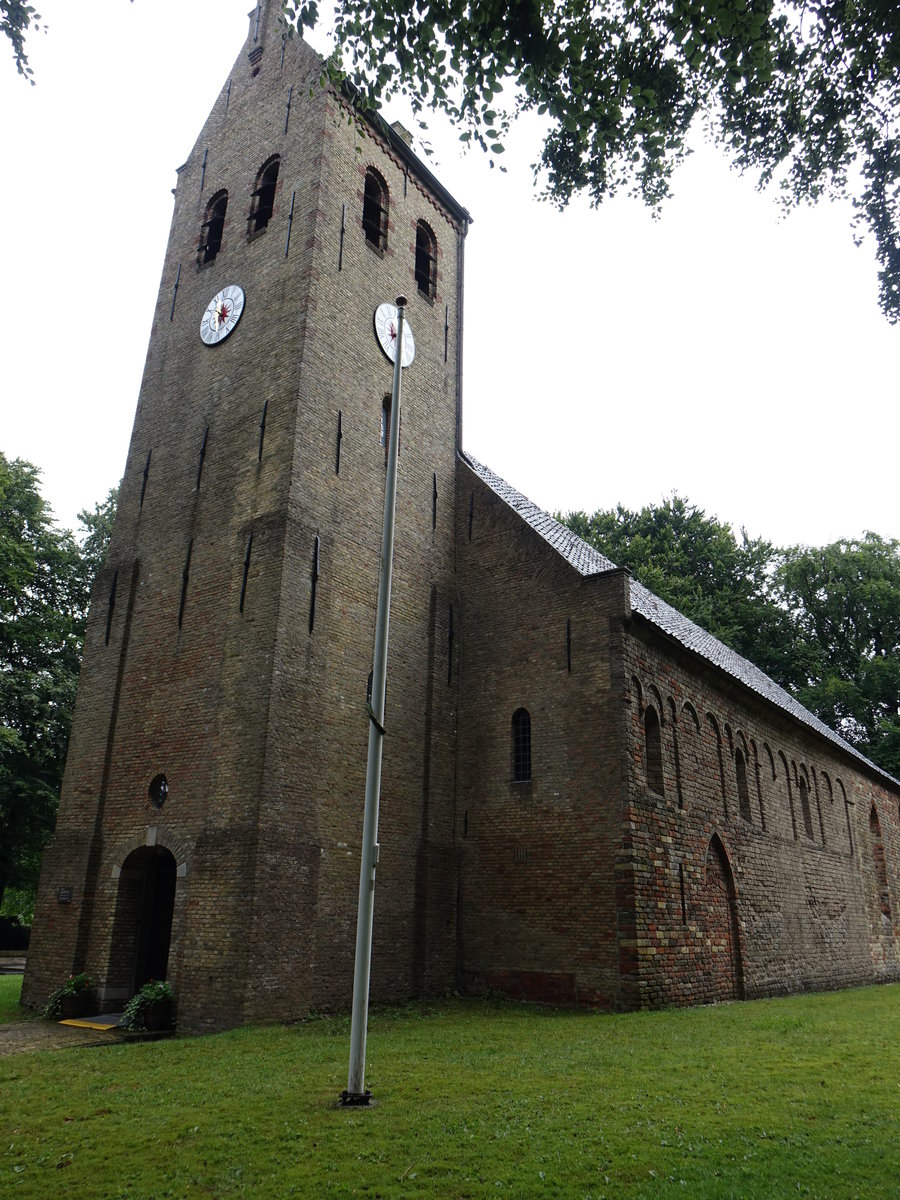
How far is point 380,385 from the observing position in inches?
741

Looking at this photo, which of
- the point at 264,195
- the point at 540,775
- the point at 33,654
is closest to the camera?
the point at 540,775

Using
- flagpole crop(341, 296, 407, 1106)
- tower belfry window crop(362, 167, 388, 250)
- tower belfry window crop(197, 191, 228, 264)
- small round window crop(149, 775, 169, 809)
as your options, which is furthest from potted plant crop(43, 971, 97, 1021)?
tower belfry window crop(362, 167, 388, 250)

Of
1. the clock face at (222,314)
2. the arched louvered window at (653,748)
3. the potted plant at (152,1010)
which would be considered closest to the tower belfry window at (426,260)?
the clock face at (222,314)

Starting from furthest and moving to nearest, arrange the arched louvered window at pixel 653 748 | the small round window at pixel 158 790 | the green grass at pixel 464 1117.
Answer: the arched louvered window at pixel 653 748 → the small round window at pixel 158 790 → the green grass at pixel 464 1117

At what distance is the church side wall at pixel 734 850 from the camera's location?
51.3 ft

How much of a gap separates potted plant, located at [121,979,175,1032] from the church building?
22cm

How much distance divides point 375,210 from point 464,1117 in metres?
19.8

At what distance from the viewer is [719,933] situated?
683 inches

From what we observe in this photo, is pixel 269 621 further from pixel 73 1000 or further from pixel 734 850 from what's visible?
pixel 734 850

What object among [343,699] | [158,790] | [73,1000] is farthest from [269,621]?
[73,1000]

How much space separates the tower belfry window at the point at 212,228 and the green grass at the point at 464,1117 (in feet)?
56.3

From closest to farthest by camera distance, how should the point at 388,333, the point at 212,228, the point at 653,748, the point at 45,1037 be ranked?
the point at 45,1037 < the point at 653,748 < the point at 388,333 < the point at 212,228

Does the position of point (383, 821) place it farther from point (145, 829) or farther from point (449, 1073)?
point (449, 1073)

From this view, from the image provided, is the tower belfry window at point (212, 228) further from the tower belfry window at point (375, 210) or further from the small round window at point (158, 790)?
the small round window at point (158, 790)
